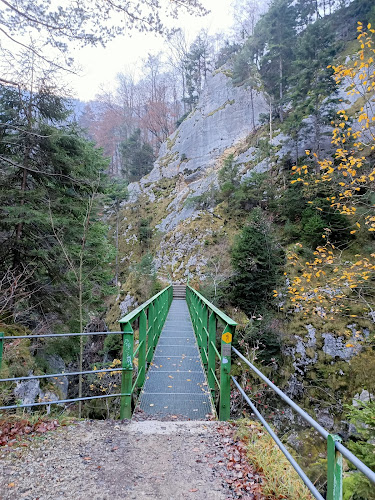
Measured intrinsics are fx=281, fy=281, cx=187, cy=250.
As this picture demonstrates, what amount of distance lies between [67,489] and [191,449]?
3.71ft

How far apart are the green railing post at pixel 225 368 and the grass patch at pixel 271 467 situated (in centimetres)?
34

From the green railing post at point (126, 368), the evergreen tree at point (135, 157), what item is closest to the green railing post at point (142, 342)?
the green railing post at point (126, 368)

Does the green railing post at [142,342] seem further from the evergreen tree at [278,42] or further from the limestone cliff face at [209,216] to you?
the evergreen tree at [278,42]

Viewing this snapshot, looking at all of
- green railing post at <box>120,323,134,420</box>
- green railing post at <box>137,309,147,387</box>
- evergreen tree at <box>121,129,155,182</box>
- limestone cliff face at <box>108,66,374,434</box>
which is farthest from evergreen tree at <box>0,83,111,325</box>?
evergreen tree at <box>121,129,155,182</box>

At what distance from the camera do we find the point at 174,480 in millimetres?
2316

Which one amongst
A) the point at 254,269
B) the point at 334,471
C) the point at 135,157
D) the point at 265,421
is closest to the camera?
the point at 334,471

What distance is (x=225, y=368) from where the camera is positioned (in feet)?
10.7

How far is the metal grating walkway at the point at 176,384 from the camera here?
3887mm

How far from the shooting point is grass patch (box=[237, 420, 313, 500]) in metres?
2.09

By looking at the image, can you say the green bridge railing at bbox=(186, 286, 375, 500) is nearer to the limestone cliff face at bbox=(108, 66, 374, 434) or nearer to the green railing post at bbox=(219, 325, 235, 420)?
the green railing post at bbox=(219, 325, 235, 420)

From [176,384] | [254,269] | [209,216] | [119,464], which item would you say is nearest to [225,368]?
[119,464]

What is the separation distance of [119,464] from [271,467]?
1319 millimetres

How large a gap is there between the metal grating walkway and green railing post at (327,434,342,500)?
256cm

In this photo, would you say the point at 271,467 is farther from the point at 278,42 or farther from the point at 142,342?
the point at 278,42
